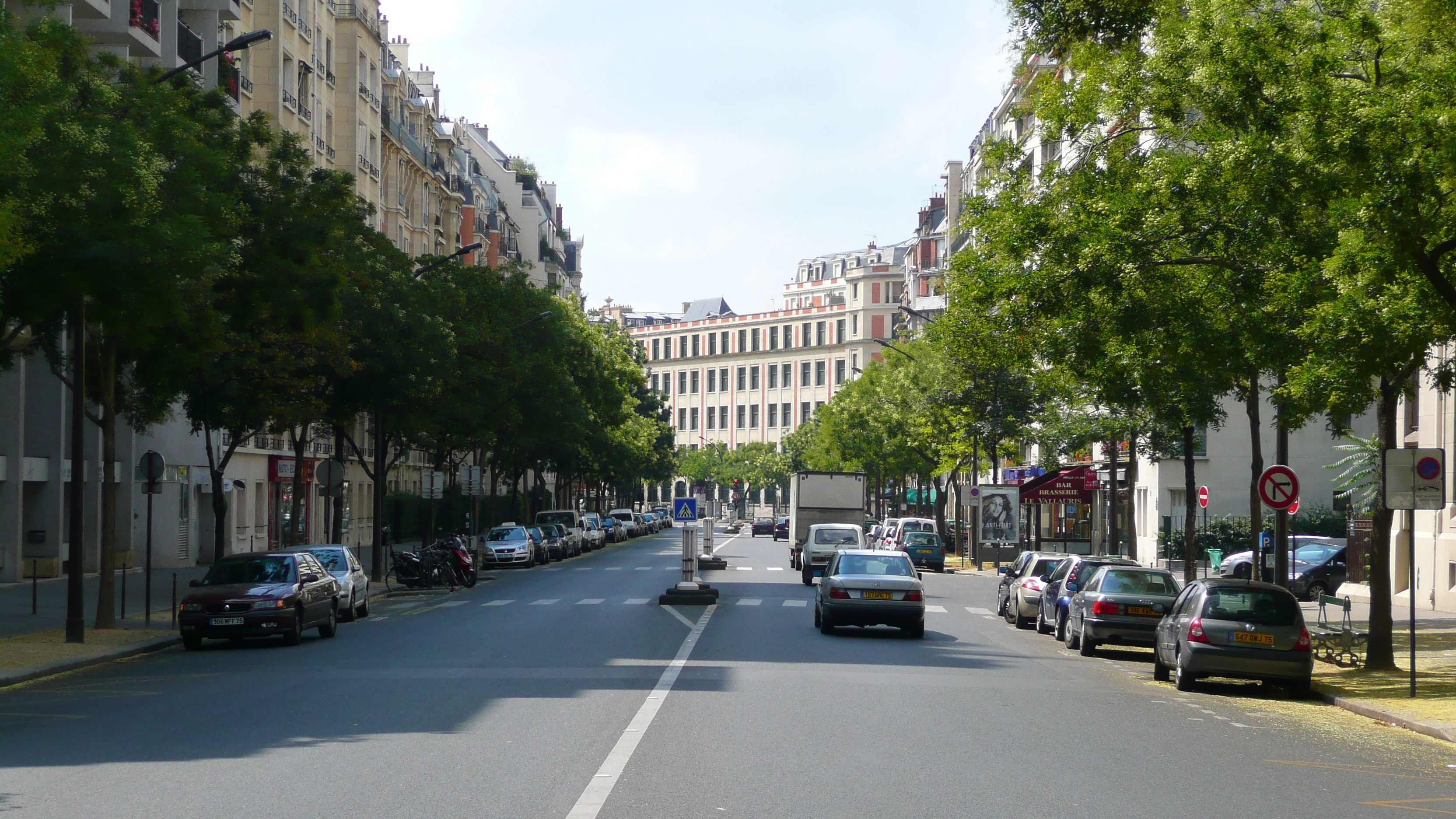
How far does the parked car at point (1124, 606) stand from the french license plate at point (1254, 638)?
4.70 m

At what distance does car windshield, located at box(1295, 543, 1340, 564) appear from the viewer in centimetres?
3862

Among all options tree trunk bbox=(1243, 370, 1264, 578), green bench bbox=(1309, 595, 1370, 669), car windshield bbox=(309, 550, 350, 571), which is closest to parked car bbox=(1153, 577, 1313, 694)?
green bench bbox=(1309, 595, 1370, 669)

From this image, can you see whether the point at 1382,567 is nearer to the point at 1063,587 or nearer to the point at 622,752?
the point at 1063,587

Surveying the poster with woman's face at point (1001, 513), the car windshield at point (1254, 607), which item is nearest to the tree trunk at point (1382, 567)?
the car windshield at point (1254, 607)

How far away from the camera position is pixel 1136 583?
23312mm

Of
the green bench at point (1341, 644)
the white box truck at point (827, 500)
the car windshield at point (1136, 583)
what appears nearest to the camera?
the green bench at point (1341, 644)

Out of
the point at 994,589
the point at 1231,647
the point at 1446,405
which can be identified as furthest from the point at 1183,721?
the point at 994,589

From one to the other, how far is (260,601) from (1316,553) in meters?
27.4

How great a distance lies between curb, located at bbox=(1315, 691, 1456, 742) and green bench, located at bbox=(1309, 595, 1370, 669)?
321 cm

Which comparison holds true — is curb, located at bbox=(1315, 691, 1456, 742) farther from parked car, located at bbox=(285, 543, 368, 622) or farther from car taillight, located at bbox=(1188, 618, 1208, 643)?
parked car, located at bbox=(285, 543, 368, 622)

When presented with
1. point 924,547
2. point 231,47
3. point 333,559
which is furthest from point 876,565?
point 924,547

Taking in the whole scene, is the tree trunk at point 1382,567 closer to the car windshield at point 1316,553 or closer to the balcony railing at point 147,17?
the car windshield at point 1316,553

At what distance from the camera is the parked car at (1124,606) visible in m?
22.7

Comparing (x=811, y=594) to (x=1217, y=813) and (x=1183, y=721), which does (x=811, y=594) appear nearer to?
(x=1183, y=721)
